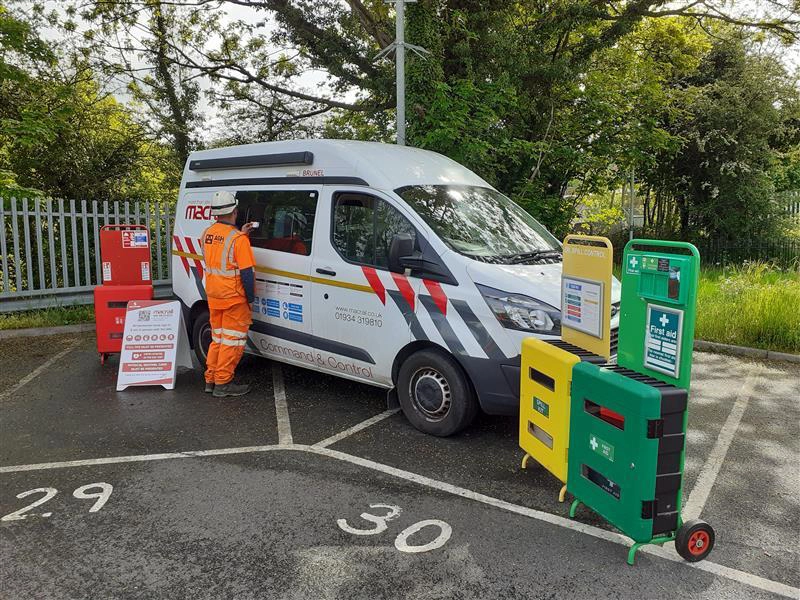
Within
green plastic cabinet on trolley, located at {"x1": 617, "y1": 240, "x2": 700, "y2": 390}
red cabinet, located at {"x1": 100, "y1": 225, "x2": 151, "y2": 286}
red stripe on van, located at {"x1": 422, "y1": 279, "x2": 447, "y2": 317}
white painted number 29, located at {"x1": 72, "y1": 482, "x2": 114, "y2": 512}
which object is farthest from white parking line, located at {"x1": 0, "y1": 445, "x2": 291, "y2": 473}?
red cabinet, located at {"x1": 100, "y1": 225, "x2": 151, "y2": 286}

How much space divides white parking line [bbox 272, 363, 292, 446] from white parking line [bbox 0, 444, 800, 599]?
18cm

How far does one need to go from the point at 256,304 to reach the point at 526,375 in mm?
3172

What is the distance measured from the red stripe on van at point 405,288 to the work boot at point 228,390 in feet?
7.16

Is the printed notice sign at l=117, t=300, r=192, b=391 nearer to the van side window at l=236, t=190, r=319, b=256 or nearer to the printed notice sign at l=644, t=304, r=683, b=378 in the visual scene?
the van side window at l=236, t=190, r=319, b=256

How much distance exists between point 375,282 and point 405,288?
32 centimetres

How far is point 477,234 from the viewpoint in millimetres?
5152

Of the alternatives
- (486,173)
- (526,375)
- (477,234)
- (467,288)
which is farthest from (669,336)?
(486,173)

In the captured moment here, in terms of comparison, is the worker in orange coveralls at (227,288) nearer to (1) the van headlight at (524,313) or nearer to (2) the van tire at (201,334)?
(2) the van tire at (201,334)

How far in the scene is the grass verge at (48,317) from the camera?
8.99m

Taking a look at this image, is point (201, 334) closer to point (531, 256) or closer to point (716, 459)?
point (531, 256)

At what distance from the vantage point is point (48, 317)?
9367mm

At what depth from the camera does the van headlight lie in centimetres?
441

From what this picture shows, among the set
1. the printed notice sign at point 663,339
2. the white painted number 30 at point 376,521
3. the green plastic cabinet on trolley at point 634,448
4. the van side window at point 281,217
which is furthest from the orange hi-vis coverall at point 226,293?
the printed notice sign at point 663,339

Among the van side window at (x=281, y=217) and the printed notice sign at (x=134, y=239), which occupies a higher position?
the van side window at (x=281, y=217)
